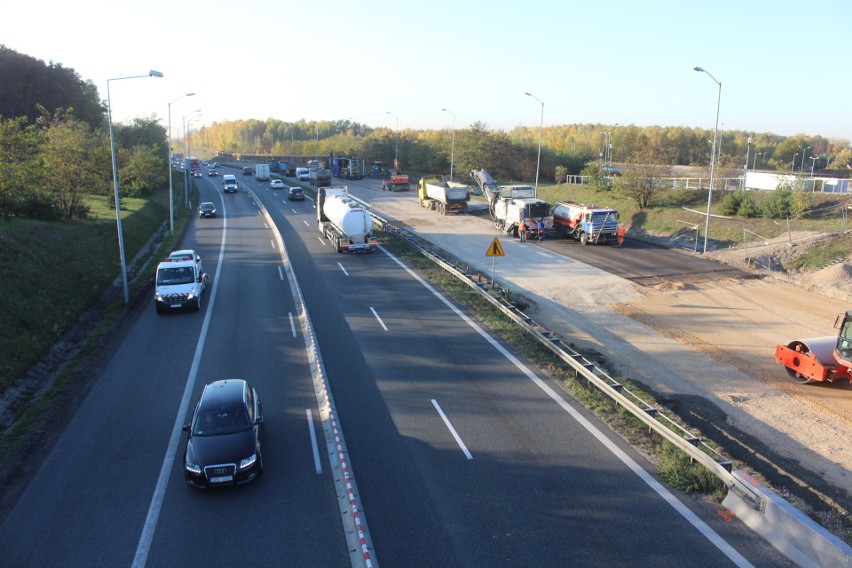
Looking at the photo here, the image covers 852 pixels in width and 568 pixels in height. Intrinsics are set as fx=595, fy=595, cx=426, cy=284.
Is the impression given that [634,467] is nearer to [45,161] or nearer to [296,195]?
[45,161]

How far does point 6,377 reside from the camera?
15.9 meters

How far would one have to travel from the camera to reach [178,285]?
24.1 meters

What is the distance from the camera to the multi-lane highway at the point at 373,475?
31.1ft

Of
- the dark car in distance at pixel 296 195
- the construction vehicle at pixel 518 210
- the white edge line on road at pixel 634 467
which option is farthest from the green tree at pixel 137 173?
the white edge line on road at pixel 634 467

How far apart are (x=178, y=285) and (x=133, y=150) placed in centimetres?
4377

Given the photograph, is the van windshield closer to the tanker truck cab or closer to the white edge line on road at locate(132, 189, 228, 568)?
the tanker truck cab

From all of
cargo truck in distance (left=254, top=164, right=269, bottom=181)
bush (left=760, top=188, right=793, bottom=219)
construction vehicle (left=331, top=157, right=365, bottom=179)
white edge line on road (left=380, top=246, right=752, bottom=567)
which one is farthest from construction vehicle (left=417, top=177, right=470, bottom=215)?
cargo truck in distance (left=254, top=164, right=269, bottom=181)

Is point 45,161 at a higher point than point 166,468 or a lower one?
higher

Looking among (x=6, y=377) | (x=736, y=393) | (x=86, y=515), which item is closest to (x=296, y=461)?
(x=86, y=515)

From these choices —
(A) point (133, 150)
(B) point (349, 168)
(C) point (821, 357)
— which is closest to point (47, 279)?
(C) point (821, 357)

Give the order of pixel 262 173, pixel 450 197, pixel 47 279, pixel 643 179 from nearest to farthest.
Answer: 1. pixel 47 279
2. pixel 643 179
3. pixel 450 197
4. pixel 262 173

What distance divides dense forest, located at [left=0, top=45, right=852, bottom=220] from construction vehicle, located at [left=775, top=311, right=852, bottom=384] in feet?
80.9

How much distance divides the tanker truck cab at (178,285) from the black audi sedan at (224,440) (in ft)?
37.9

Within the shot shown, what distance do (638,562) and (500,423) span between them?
5.05 meters
